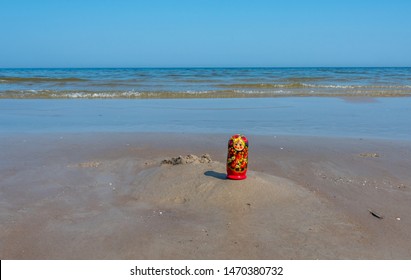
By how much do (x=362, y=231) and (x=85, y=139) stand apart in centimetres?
596

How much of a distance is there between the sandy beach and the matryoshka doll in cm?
12

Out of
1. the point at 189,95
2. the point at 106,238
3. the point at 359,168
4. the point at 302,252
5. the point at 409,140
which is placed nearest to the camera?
the point at 302,252

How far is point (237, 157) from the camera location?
5152 millimetres

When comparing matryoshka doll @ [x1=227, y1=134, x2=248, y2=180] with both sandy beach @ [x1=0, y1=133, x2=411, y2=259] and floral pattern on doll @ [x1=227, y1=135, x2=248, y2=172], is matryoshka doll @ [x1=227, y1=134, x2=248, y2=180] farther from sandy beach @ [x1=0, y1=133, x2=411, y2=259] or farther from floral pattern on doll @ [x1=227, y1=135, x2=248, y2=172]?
sandy beach @ [x1=0, y1=133, x2=411, y2=259]

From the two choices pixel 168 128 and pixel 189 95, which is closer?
pixel 168 128

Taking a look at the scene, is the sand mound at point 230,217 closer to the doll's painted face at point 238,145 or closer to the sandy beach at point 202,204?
the sandy beach at point 202,204

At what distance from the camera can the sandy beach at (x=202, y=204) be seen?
3850 millimetres

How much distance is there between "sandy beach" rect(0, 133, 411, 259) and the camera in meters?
3.85

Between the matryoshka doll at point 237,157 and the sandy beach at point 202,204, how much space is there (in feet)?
0.39

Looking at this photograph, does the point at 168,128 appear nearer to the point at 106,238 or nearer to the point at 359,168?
the point at 359,168

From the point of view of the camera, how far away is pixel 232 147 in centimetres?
516

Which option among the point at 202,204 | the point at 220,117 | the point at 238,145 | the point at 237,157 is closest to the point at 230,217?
the point at 202,204

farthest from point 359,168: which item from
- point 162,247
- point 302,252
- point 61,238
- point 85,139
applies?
point 85,139

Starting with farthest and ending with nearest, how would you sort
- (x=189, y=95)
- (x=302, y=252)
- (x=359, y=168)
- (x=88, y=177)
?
(x=189, y=95) → (x=359, y=168) → (x=88, y=177) → (x=302, y=252)
